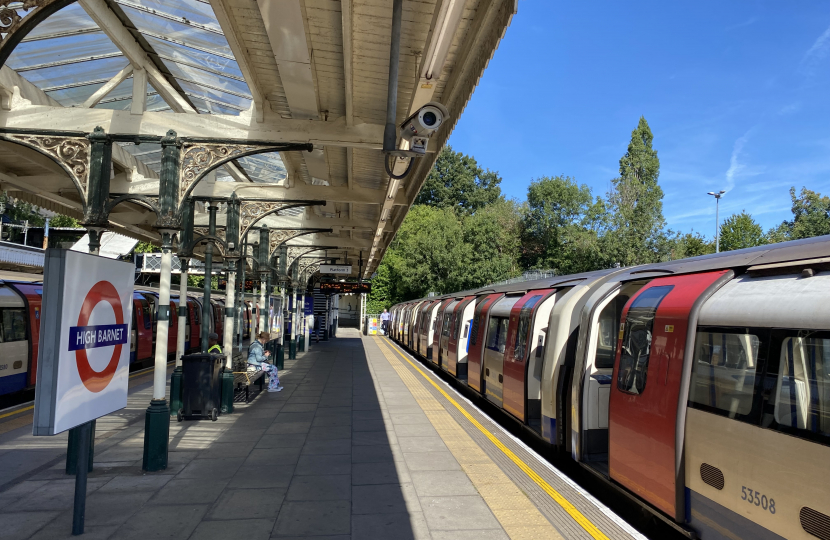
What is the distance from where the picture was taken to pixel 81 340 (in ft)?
15.4

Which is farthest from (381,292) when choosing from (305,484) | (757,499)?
(757,499)

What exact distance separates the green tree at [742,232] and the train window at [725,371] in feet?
159

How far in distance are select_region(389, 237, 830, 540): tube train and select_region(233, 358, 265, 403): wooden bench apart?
6.79 meters

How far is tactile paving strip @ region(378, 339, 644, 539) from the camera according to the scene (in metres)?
5.20

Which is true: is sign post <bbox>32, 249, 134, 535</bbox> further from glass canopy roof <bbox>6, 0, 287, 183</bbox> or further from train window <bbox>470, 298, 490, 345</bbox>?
train window <bbox>470, 298, 490, 345</bbox>

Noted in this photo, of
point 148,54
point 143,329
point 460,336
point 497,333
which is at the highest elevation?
point 148,54

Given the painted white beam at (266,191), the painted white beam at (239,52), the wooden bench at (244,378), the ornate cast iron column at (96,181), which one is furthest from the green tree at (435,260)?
the ornate cast iron column at (96,181)

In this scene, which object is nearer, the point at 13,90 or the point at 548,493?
the point at 548,493

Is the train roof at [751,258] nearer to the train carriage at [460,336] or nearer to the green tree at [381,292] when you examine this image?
the train carriage at [460,336]

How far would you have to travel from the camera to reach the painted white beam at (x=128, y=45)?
6652 mm

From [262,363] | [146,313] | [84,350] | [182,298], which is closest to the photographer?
[84,350]

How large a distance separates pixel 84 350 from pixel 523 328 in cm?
646

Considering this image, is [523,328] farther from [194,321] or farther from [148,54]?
[194,321]

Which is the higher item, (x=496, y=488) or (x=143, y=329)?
(x=143, y=329)
